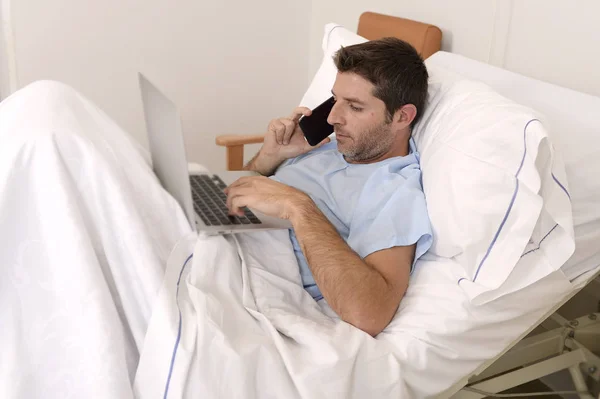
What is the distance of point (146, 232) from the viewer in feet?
3.84

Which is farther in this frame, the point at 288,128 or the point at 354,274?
the point at 288,128

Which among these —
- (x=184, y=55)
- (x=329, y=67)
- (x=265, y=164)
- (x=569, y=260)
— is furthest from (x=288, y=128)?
(x=184, y=55)

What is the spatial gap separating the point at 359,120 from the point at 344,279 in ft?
1.54

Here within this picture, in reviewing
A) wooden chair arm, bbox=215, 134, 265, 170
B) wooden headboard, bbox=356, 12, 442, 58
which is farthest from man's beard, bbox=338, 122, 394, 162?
wooden chair arm, bbox=215, 134, 265, 170

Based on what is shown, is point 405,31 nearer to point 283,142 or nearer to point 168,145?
point 283,142

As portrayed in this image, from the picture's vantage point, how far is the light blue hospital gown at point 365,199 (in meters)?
1.29

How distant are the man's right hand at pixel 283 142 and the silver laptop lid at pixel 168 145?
1.25 feet

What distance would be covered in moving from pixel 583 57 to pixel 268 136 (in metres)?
0.83

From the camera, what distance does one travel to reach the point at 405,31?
6.53ft

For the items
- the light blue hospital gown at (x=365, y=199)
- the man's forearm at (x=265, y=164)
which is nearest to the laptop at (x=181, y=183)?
the light blue hospital gown at (x=365, y=199)

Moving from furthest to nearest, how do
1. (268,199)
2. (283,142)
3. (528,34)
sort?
(283,142)
(528,34)
(268,199)

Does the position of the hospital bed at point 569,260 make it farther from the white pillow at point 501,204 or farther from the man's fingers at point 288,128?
the man's fingers at point 288,128

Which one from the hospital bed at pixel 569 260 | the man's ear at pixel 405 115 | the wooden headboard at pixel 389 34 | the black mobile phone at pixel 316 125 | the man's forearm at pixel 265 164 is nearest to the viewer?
the hospital bed at pixel 569 260

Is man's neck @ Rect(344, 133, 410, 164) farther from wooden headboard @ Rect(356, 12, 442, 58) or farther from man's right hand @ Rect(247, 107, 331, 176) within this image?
wooden headboard @ Rect(356, 12, 442, 58)
